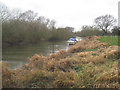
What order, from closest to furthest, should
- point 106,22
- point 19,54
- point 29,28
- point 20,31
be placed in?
1. point 19,54
2. point 20,31
3. point 29,28
4. point 106,22

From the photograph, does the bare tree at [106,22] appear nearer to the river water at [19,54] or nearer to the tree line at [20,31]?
the tree line at [20,31]

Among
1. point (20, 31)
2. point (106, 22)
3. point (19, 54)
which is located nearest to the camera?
point (19, 54)

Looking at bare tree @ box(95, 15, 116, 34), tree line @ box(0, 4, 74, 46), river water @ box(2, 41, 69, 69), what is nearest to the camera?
river water @ box(2, 41, 69, 69)

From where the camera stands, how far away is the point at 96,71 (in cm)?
604

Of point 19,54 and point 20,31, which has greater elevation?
point 20,31

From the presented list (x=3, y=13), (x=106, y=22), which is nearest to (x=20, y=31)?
(x=3, y=13)

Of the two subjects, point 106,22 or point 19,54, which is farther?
point 106,22

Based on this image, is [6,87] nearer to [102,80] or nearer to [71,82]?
[71,82]

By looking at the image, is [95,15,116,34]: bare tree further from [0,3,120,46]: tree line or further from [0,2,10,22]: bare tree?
[0,2,10,22]: bare tree

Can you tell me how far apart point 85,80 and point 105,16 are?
210 ft

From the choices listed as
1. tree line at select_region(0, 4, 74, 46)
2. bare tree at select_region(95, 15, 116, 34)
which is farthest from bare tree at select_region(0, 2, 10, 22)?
bare tree at select_region(95, 15, 116, 34)

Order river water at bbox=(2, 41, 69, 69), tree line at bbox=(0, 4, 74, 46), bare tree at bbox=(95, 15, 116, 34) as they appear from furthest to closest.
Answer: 1. bare tree at bbox=(95, 15, 116, 34)
2. tree line at bbox=(0, 4, 74, 46)
3. river water at bbox=(2, 41, 69, 69)

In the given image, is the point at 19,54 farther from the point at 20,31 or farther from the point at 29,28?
the point at 29,28

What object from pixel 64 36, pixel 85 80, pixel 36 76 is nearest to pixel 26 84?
pixel 36 76
